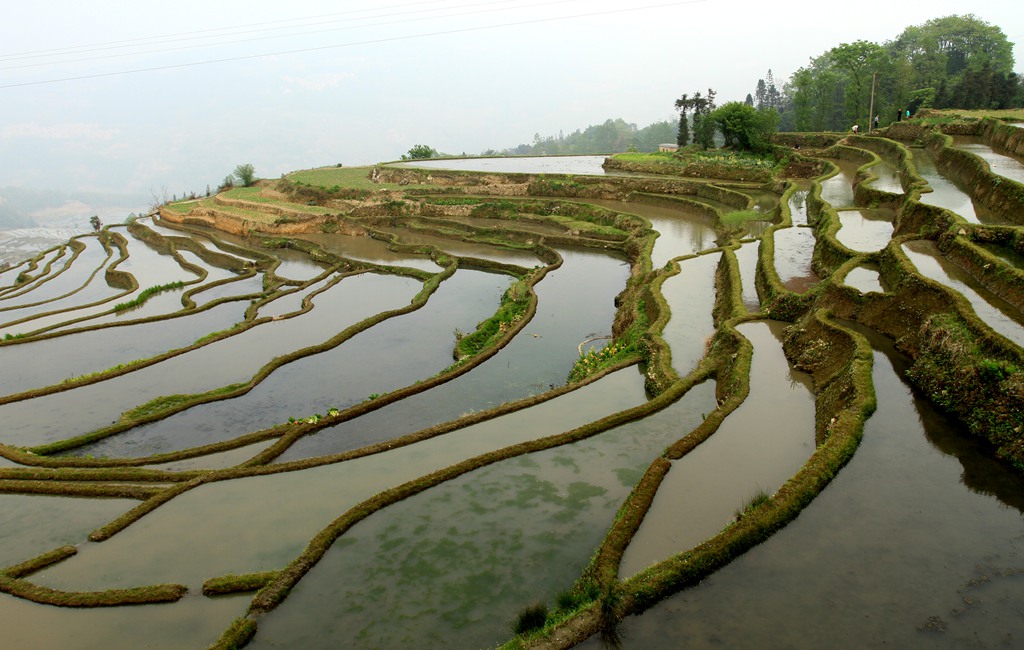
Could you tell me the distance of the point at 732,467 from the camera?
339 inches

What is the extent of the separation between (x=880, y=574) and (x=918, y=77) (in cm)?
5368

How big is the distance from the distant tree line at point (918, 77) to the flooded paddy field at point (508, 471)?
2731cm

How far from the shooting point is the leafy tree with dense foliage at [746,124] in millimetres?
36844

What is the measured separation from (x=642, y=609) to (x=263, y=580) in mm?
4680

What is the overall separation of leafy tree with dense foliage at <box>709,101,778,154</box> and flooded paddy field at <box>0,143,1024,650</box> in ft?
60.5

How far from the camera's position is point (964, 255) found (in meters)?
12.8

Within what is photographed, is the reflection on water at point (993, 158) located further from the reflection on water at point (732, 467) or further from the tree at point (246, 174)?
the tree at point (246, 174)

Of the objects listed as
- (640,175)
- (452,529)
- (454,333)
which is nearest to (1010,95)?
(640,175)

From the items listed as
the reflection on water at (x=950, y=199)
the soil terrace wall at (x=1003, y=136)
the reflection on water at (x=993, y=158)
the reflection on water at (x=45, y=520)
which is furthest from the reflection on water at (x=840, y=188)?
the reflection on water at (x=45, y=520)

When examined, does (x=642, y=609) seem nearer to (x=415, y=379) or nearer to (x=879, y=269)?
(x=415, y=379)

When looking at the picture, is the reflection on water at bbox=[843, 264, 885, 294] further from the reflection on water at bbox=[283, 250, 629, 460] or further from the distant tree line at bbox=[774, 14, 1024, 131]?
the distant tree line at bbox=[774, 14, 1024, 131]

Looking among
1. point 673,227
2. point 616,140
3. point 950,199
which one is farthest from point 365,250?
point 616,140

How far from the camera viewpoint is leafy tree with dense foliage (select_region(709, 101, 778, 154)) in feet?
121

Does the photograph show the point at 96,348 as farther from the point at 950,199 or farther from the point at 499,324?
the point at 950,199
